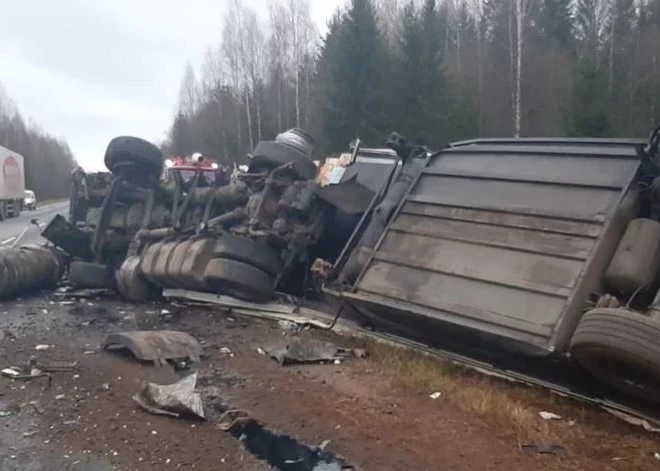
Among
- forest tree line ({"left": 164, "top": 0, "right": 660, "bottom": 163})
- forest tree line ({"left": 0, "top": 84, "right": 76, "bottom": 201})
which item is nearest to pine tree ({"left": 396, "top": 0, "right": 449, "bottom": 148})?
forest tree line ({"left": 164, "top": 0, "right": 660, "bottom": 163})

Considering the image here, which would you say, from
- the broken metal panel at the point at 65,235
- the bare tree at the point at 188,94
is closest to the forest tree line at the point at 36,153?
the bare tree at the point at 188,94

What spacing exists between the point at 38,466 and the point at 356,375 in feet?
6.76

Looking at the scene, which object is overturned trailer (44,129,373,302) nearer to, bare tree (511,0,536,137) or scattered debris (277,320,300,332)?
scattered debris (277,320,300,332)

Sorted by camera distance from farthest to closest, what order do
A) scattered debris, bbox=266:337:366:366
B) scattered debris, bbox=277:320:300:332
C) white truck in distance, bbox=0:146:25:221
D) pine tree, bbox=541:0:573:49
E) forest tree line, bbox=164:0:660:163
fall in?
pine tree, bbox=541:0:573:49, white truck in distance, bbox=0:146:25:221, forest tree line, bbox=164:0:660:163, scattered debris, bbox=277:320:300:332, scattered debris, bbox=266:337:366:366

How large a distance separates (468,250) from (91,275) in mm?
4908

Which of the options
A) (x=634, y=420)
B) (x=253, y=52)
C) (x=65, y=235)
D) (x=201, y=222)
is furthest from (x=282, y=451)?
(x=253, y=52)

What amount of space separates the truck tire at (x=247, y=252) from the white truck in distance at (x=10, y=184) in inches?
897

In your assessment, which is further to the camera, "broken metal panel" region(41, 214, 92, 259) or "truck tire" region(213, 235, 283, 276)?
"broken metal panel" region(41, 214, 92, 259)

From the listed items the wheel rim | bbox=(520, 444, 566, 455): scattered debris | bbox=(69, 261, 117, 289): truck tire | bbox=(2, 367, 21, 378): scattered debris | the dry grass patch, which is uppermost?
the wheel rim

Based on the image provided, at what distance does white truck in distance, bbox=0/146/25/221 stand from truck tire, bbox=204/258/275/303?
2282cm

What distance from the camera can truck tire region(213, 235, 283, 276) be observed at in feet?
21.7

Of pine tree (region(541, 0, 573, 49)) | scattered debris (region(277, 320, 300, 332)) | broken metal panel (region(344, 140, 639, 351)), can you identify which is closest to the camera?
broken metal panel (region(344, 140, 639, 351))

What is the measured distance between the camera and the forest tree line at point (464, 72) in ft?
69.3

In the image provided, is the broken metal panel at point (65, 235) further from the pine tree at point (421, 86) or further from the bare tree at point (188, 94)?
the bare tree at point (188, 94)
